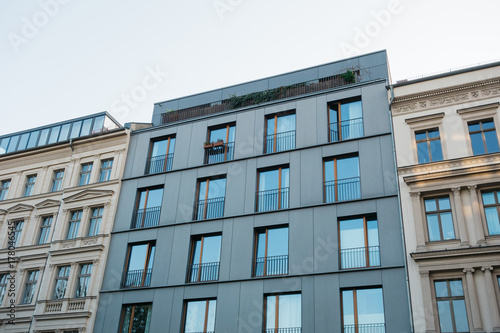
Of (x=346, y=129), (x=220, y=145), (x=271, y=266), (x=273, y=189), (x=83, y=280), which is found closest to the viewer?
(x=271, y=266)

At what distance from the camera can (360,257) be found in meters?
23.2

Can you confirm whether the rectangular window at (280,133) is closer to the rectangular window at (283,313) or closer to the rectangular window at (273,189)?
the rectangular window at (273,189)

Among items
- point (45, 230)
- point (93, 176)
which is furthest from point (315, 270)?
point (45, 230)

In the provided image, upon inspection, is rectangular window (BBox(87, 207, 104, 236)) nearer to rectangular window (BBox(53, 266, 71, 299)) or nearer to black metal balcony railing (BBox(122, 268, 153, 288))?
rectangular window (BBox(53, 266, 71, 299))

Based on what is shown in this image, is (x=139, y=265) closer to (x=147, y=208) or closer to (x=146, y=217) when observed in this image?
(x=146, y=217)

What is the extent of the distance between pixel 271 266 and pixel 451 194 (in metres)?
8.84

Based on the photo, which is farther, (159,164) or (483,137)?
(159,164)

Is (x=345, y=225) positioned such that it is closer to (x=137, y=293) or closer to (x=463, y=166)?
(x=463, y=166)

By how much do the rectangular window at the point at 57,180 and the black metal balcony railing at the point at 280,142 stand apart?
47.7 ft

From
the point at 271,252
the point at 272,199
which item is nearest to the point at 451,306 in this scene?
the point at 271,252

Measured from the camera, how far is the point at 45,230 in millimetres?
32094

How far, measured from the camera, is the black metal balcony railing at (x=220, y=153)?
29.2 meters

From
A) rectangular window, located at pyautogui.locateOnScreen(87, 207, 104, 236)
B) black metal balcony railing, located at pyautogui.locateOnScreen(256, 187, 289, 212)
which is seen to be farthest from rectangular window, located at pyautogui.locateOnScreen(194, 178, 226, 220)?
rectangular window, located at pyautogui.locateOnScreen(87, 207, 104, 236)

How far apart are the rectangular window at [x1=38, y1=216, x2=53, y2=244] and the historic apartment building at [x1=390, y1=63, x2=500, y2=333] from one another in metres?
21.4
